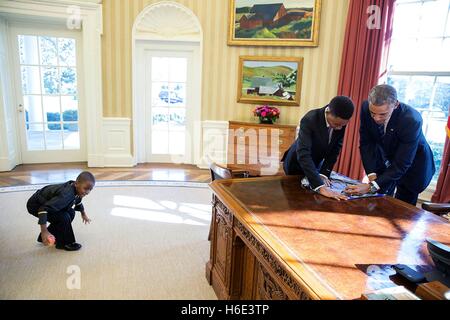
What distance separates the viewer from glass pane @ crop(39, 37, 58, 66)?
5.03 m

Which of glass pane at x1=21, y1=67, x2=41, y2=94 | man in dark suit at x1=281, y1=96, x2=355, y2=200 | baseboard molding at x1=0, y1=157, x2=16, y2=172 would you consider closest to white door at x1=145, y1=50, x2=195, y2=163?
glass pane at x1=21, y1=67, x2=41, y2=94

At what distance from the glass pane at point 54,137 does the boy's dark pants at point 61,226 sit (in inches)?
123

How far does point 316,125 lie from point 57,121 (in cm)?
460

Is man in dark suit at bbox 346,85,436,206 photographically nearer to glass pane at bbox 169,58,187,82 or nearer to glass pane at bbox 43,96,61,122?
glass pane at bbox 169,58,187,82

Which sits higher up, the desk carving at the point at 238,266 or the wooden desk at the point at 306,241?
the wooden desk at the point at 306,241

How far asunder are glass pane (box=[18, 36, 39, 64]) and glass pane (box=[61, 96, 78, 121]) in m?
0.69

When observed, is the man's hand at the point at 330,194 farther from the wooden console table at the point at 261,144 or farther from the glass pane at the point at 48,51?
the glass pane at the point at 48,51

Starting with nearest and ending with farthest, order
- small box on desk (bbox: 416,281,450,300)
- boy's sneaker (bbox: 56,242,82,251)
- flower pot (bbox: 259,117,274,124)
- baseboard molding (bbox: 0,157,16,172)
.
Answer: small box on desk (bbox: 416,281,450,300) → boy's sneaker (bbox: 56,242,82,251) → baseboard molding (bbox: 0,157,16,172) → flower pot (bbox: 259,117,274,124)

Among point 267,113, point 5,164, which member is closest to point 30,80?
point 5,164

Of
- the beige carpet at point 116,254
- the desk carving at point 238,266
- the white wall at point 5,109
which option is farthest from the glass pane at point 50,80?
the desk carving at point 238,266

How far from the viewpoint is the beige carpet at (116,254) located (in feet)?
7.19

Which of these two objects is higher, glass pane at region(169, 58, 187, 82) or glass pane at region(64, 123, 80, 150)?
glass pane at region(169, 58, 187, 82)

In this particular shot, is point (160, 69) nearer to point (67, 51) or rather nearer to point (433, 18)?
point (67, 51)
